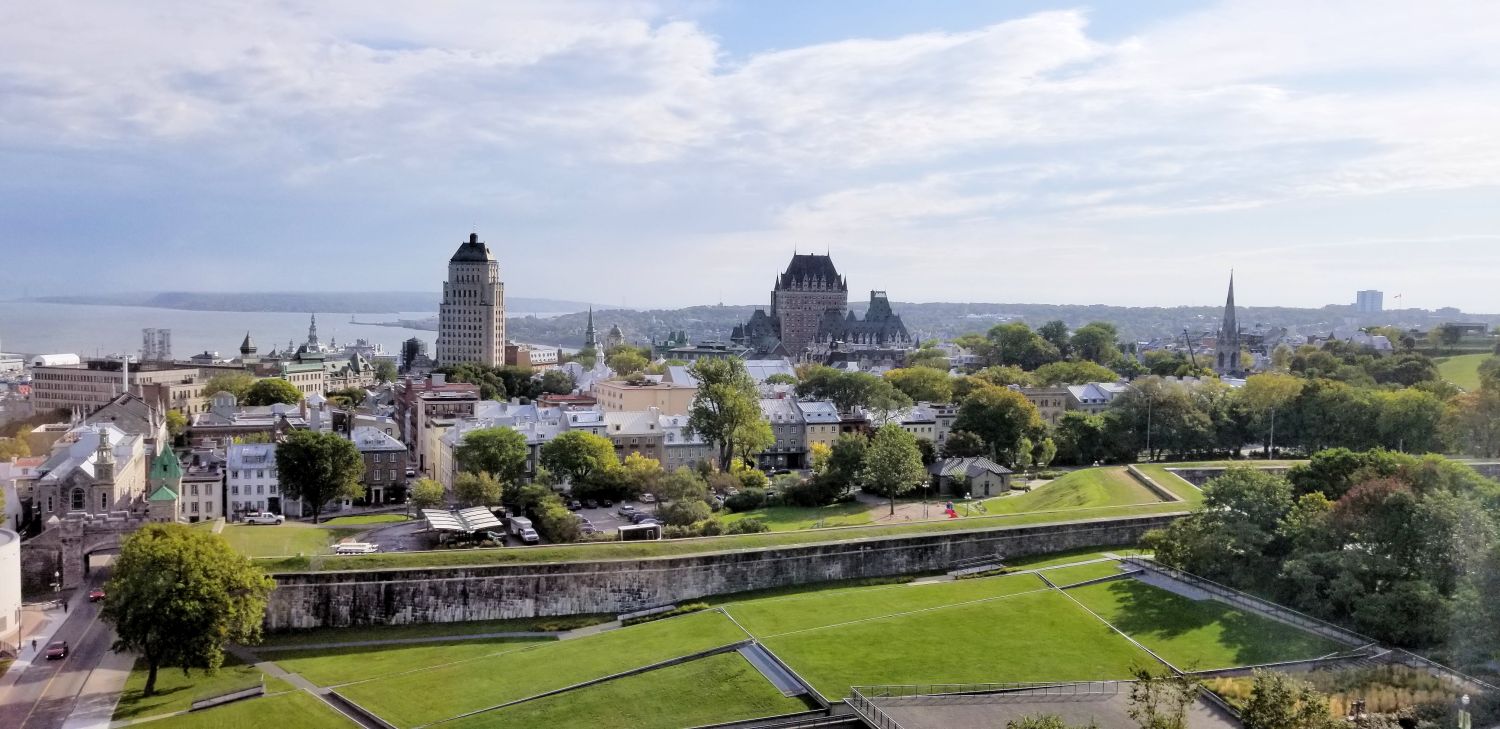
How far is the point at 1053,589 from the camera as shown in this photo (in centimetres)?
3152

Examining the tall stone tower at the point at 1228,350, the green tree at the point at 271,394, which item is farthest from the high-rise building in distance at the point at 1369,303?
the green tree at the point at 271,394

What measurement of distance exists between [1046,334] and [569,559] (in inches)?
3565

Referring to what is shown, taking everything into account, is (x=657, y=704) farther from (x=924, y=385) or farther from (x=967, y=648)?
(x=924, y=385)

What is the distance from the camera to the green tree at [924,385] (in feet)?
241

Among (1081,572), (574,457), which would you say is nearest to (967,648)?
(1081,572)

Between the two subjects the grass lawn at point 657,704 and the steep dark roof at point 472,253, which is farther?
the steep dark roof at point 472,253

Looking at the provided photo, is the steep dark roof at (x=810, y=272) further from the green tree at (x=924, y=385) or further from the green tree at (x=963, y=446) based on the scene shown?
the green tree at (x=963, y=446)

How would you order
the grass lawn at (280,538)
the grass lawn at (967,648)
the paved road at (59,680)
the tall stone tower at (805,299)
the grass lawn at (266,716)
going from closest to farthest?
the grass lawn at (266,716)
the paved road at (59,680)
the grass lawn at (967,648)
the grass lawn at (280,538)
the tall stone tower at (805,299)

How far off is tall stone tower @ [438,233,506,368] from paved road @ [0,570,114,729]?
79.7 m

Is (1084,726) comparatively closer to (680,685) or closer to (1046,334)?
(680,685)

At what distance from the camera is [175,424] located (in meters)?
63.5

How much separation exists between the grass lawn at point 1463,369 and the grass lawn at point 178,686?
52549 millimetres

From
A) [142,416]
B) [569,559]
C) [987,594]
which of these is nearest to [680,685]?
[569,559]

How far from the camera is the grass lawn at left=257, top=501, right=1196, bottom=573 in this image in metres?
32.0
